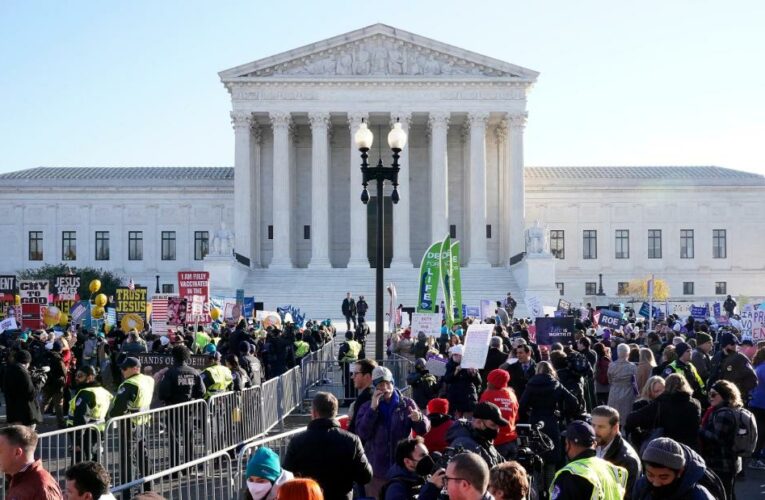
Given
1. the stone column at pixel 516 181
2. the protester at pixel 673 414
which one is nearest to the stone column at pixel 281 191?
the stone column at pixel 516 181

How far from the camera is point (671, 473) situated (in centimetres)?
659

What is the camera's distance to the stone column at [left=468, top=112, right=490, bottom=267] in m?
59.9

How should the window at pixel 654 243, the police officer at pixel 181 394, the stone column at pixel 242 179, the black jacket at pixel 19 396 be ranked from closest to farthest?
1. the police officer at pixel 181 394
2. the black jacket at pixel 19 396
3. the stone column at pixel 242 179
4. the window at pixel 654 243

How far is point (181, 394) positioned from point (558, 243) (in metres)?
59.4

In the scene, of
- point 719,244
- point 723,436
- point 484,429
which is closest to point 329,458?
point 484,429

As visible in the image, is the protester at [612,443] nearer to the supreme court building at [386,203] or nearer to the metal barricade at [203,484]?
the metal barricade at [203,484]

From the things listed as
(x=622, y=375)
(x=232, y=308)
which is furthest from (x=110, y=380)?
(x=232, y=308)

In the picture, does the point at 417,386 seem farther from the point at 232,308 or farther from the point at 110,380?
the point at 232,308

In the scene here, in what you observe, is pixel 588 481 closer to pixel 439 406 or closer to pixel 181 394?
pixel 439 406

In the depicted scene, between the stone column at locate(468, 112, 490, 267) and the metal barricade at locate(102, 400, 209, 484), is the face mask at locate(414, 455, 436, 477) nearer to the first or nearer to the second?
the metal barricade at locate(102, 400, 209, 484)

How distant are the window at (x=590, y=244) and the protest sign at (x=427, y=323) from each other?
49379mm

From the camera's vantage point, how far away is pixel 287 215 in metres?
60.7

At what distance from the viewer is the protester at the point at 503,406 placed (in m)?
9.99

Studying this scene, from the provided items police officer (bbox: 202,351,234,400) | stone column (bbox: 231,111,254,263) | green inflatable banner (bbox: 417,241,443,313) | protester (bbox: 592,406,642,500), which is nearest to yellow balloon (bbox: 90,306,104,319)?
green inflatable banner (bbox: 417,241,443,313)
